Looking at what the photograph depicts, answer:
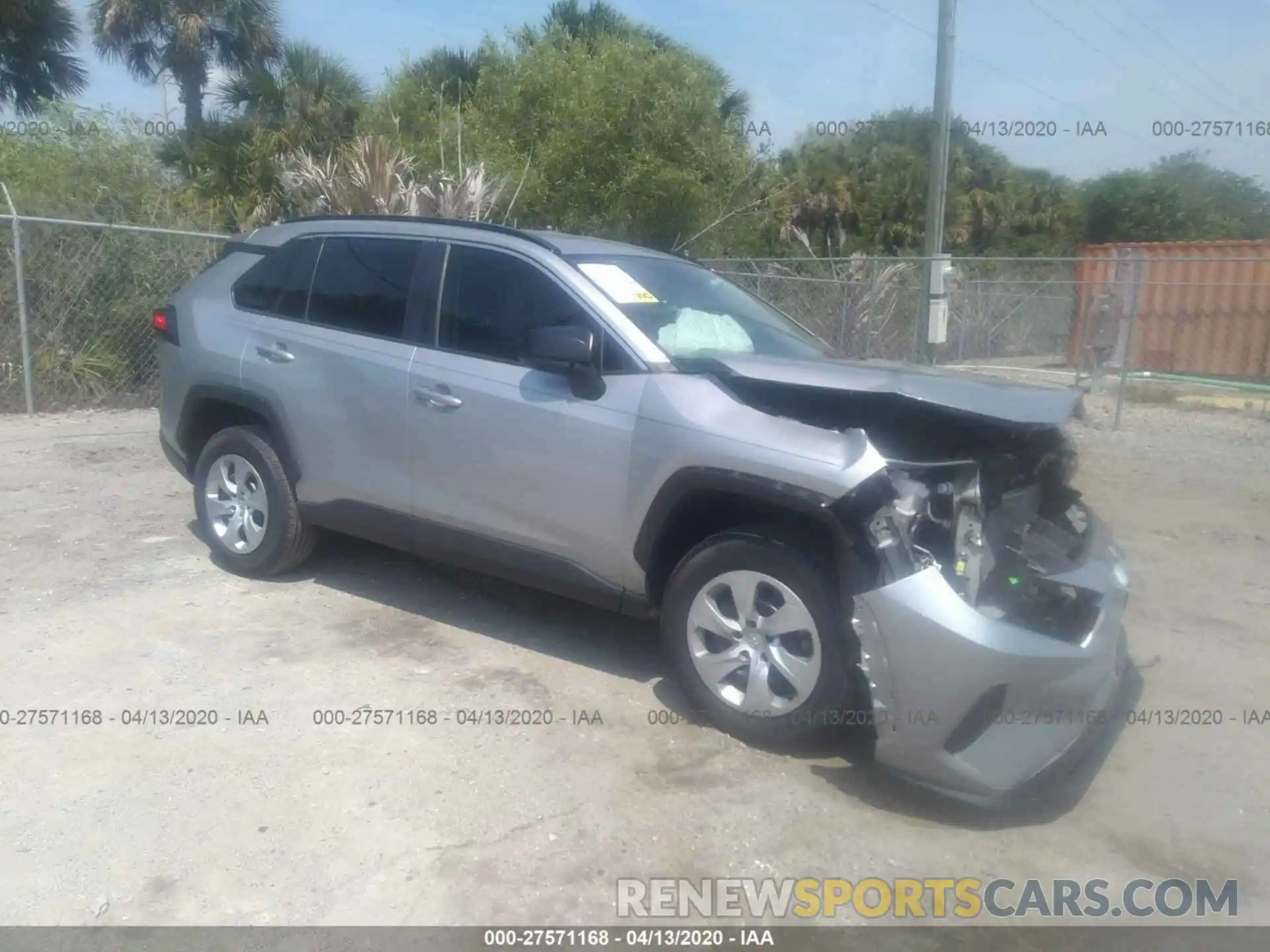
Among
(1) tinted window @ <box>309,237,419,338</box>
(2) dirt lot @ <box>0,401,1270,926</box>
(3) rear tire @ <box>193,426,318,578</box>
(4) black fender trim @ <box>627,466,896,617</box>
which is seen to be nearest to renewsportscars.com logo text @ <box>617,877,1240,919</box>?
(2) dirt lot @ <box>0,401,1270,926</box>

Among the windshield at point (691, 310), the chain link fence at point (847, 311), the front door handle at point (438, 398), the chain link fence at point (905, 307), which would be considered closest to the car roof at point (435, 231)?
the windshield at point (691, 310)

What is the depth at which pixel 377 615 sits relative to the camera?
5520 millimetres

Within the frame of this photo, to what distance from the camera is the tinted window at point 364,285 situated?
5301 millimetres

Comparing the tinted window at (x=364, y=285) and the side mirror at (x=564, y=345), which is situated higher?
the tinted window at (x=364, y=285)

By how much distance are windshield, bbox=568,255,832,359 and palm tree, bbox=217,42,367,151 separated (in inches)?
490

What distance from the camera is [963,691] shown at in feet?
11.8

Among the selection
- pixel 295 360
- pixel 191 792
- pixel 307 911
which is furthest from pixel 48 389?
pixel 307 911

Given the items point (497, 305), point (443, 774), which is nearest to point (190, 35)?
point (497, 305)

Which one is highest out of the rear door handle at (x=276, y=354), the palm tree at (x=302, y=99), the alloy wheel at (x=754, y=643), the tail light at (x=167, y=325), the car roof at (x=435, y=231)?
the palm tree at (x=302, y=99)

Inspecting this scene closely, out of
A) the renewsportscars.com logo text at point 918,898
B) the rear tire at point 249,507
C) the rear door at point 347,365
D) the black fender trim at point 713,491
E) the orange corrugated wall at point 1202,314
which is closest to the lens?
the renewsportscars.com logo text at point 918,898

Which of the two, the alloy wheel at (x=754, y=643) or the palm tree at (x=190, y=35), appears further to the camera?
the palm tree at (x=190, y=35)

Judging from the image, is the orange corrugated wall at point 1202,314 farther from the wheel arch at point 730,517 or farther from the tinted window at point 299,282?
the wheel arch at point 730,517

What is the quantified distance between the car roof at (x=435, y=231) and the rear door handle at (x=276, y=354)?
639mm

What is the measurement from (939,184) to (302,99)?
10.2 metres
